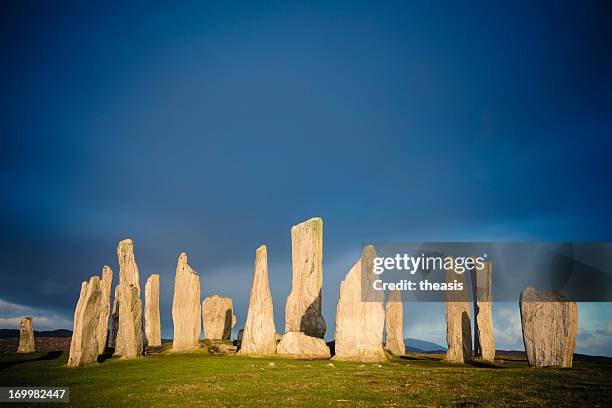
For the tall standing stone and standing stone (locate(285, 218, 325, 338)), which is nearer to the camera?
the tall standing stone

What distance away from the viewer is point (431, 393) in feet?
46.6

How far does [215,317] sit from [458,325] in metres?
21.9

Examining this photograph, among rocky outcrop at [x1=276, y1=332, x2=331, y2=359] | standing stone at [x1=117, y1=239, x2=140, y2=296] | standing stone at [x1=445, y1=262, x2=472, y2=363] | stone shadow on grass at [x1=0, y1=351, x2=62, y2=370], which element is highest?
standing stone at [x1=117, y1=239, x2=140, y2=296]

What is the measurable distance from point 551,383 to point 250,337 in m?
17.2

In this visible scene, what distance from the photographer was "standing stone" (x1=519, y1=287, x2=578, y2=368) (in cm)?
2284

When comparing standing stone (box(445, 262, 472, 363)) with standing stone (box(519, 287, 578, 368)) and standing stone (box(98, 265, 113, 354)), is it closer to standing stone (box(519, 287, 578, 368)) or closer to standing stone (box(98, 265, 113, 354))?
standing stone (box(519, 287, 578, 368))

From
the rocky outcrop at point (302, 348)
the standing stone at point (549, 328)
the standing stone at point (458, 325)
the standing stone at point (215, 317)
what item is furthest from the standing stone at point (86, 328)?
the standing stone at point (549, 328)

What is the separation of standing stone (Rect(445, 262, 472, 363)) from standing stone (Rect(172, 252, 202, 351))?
54.7 ft

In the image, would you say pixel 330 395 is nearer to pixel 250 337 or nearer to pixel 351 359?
pixel 351 359

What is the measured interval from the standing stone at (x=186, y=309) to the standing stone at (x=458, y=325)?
54.7ft

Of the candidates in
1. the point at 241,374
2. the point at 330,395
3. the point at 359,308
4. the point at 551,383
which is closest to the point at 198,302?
the point at 359,308

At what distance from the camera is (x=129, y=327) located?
28484mm

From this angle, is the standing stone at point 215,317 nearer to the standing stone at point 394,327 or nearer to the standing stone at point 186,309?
the standing stone at point 186,309


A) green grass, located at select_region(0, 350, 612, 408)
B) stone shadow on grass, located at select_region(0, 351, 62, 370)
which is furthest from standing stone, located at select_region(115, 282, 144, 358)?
stone shadow on grass, located at select_region(0, 351, 62, 370)
